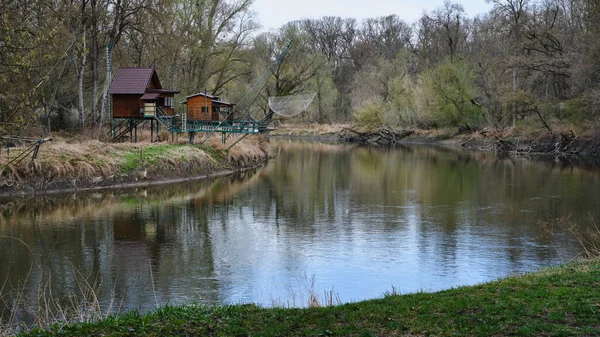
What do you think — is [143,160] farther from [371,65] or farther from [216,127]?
[371,65]

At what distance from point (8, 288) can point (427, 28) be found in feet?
246

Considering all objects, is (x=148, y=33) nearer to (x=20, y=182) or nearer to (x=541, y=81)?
(x=20, y=182)

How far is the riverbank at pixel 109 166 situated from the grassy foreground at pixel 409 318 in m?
20.5

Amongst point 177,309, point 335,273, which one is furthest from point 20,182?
point 177,309

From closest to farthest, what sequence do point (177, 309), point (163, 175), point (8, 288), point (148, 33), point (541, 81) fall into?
point (177, 309), point (8, 288), point (163, 175), point (148, 33), point (541, 81)

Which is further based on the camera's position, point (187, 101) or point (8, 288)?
point (187, 101)

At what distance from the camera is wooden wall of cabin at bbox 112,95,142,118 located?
131ft

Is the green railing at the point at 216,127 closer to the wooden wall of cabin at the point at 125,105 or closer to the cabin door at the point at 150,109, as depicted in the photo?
the cabin door at the point at 150,109

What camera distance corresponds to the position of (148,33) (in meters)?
40.3

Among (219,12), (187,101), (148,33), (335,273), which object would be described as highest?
(219,12)

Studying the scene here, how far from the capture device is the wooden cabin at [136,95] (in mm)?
39344

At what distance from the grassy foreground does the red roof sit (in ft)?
104

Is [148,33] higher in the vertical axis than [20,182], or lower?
higher

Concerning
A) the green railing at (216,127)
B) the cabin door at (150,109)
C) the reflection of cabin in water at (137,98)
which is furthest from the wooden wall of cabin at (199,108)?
the cabin door at (150,109)
